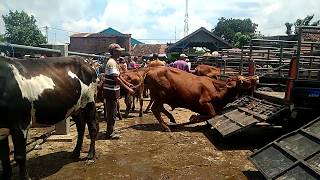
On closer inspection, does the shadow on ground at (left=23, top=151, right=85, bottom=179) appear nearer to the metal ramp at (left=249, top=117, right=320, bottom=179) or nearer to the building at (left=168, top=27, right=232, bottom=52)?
the metal ramp at (left=249, top=117, right=320, bottom=179)

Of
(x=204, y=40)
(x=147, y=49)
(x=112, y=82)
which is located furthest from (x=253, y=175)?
(x=147, y=49)

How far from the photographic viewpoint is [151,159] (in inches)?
276

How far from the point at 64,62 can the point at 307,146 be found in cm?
395

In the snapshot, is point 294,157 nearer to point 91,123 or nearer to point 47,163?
point 91,123

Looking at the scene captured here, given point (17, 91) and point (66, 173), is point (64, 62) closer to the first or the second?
point (17, 91)

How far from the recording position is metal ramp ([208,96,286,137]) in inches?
296

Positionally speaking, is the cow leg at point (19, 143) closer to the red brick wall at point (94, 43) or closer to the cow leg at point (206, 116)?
the cow leg at point (206, 116)

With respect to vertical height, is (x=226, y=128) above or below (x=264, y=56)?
below

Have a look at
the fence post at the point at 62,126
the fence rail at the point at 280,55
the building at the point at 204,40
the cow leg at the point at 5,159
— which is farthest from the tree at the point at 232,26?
the cow leg at the point at 5,159

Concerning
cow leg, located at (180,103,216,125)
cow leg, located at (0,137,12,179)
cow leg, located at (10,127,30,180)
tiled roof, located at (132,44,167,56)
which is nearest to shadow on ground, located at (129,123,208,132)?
cow leg, located at (180,103,216,125)

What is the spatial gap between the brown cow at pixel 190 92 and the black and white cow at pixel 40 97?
2962mm

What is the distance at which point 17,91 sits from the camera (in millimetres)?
5273

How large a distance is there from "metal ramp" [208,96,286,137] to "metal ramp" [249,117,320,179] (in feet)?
4.47

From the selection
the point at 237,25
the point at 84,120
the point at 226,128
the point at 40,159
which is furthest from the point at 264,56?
the point at 237,25
